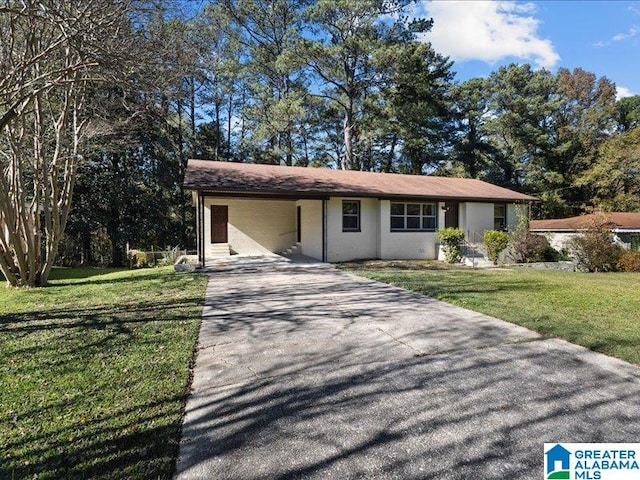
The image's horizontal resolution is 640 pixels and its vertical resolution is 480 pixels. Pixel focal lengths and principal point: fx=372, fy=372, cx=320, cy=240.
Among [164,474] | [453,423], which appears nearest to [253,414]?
[164,474]

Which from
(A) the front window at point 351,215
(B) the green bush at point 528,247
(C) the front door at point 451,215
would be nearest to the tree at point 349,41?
(C) the front door at point 451,215

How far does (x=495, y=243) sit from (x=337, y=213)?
615 cm

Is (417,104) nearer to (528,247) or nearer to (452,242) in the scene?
(452,242)

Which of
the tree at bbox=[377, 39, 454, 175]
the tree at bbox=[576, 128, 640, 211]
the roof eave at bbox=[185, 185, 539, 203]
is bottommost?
the roof eave at bbox=[185, 185, 539, 203]

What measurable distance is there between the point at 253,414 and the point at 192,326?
262cm

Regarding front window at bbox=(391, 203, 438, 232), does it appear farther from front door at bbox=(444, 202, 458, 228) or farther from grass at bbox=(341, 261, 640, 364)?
grass at bbox=(341, 261, 640, 364)

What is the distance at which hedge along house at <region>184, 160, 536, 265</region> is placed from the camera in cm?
1370

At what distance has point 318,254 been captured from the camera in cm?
1419

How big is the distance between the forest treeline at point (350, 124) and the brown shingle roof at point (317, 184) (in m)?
5.34

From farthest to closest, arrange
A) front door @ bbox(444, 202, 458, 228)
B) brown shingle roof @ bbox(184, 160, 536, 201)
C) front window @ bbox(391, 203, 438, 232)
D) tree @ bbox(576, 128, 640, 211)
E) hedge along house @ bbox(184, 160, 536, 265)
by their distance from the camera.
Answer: tree @ bbox(576, 128, 640, 211)
front door @ bbox(444, 202, 458, 228)
front window @ bbox(391, 203, 438, 232)
hedge along house @ bbox(184, 160, 536, 265)
brown shingle roof @ bbox(184, 160, 536, 201)

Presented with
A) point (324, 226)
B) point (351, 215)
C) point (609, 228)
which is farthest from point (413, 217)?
point (609, 228)

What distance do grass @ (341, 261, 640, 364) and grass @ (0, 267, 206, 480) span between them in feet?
15.0

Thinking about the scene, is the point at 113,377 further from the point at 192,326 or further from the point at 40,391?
the point at 192,326

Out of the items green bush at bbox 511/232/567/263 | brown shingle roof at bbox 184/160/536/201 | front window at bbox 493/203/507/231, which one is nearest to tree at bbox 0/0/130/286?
brown shingle roof at bbox 184/160/536/201
